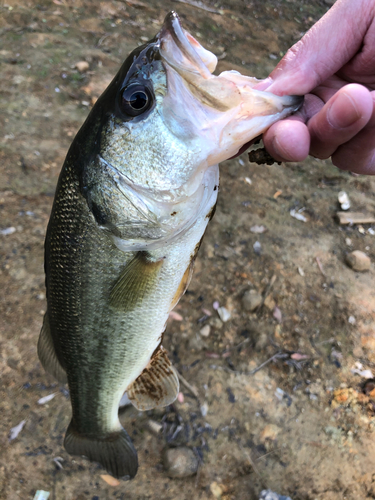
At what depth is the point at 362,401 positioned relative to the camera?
7.84 feet

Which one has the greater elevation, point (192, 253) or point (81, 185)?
point (81, 185)

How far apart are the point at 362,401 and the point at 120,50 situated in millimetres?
5012

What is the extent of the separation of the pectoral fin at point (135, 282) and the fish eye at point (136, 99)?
52 centimetres

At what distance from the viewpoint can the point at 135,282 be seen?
132cm

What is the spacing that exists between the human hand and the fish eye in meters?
0.42

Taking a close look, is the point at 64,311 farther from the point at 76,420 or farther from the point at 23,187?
the point at 23,187

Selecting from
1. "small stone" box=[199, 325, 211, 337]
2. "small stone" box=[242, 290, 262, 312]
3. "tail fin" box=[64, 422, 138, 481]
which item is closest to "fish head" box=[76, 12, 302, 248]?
"tail fin" box=[64, 422, 138, 481]

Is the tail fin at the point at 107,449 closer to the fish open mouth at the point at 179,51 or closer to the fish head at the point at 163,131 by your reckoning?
the fish head at the point at 163,131

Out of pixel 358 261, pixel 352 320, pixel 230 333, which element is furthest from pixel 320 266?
pixel 230 333

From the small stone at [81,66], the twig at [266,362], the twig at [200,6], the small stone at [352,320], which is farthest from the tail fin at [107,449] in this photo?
the twig at [200,6]

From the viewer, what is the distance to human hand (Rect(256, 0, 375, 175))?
1176mm

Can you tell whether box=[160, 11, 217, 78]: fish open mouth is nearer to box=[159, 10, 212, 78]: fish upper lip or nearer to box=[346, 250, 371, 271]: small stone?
box=[159, 10, 212, 78]: fish upper lip

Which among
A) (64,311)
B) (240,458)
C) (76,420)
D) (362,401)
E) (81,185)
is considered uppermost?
(81,185)

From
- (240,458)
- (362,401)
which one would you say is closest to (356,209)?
(362,401)
